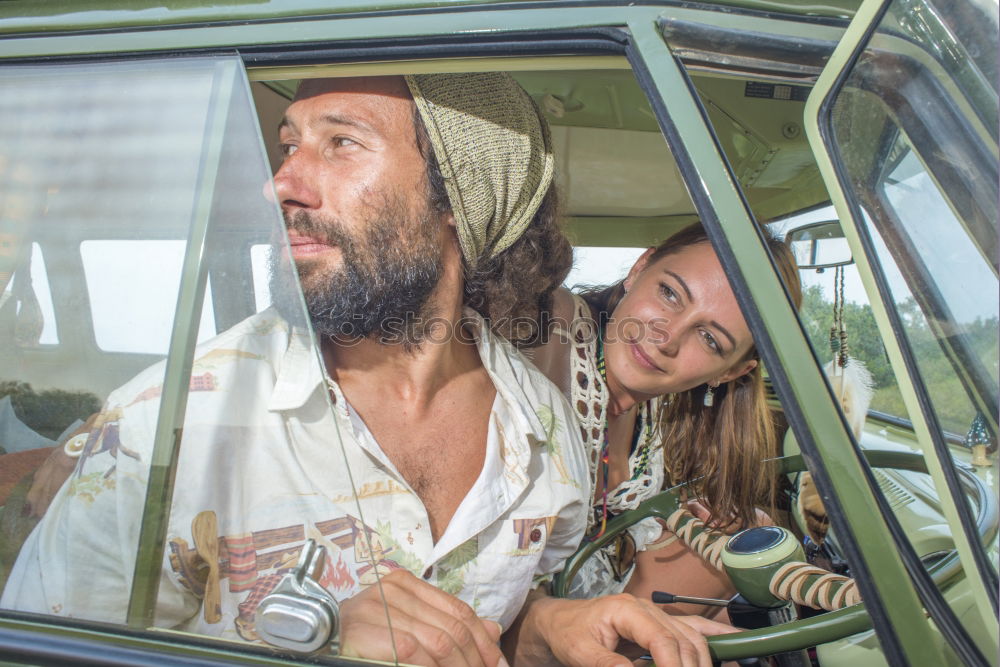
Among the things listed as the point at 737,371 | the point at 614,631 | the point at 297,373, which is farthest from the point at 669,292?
the point at 297,373

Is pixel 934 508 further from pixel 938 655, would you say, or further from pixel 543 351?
pixel 543 351

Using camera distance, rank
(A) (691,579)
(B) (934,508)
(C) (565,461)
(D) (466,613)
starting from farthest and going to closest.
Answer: (A) (691,579)
(C) (565,461)
(B) (934,508)
(D) (466,613)

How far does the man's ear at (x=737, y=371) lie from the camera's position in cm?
232

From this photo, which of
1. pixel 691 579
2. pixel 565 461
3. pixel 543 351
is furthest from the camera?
pixel 543 351

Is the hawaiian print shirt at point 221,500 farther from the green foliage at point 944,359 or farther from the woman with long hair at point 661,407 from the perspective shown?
the woman with long hair at point 661,407

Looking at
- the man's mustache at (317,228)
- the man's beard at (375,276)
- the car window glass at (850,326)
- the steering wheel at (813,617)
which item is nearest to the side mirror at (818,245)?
the car window glass at (850,326)

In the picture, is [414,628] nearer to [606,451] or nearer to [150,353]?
[150,353]

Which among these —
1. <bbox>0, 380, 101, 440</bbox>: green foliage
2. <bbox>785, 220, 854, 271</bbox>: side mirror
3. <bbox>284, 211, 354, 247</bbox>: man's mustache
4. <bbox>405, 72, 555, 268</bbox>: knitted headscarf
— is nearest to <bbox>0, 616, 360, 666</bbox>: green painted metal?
<bbox>0, 380, 101, 440</bbox>: green foliage

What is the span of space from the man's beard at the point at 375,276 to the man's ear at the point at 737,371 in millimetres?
1065

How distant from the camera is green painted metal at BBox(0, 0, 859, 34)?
94 centimetres

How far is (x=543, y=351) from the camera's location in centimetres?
225

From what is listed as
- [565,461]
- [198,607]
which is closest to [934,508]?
[565,461]

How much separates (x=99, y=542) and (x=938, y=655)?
1.05m

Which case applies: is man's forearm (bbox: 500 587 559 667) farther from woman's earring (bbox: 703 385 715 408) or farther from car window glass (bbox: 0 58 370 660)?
woman's earring (bbox: 703 385 715 408)
